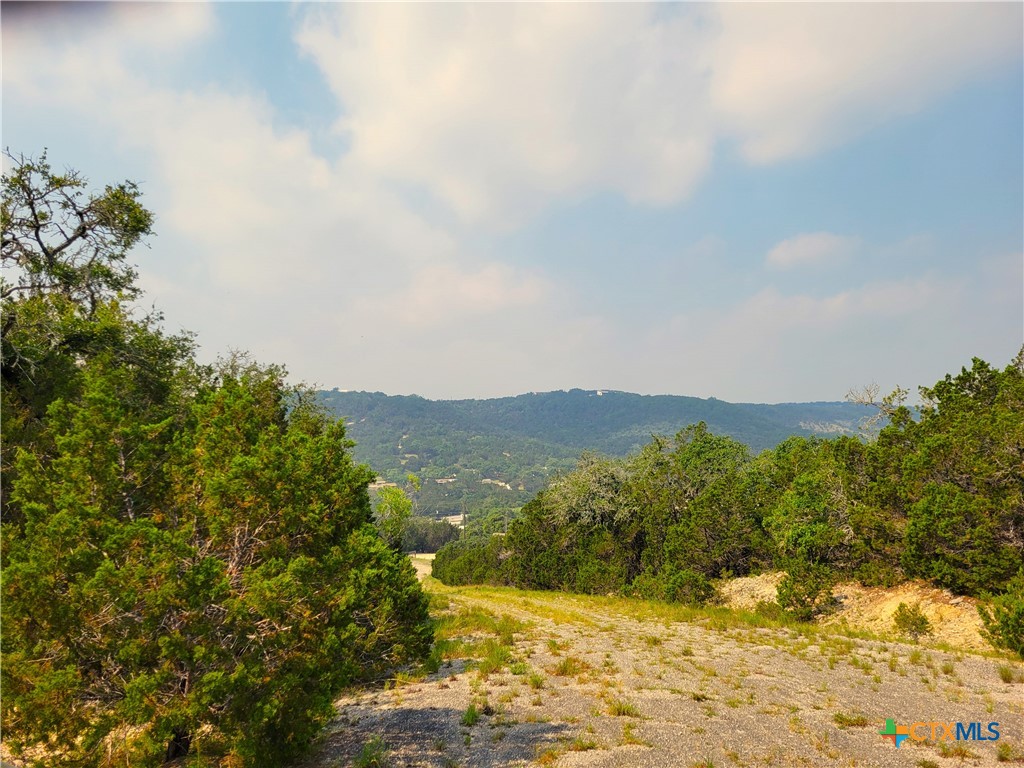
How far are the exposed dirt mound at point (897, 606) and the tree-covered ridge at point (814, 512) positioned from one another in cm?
71

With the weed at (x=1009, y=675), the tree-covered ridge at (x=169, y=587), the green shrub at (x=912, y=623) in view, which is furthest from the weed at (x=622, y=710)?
the green shrub at (x=912, y=623)

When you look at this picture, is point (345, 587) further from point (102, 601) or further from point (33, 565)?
point (33, 565)

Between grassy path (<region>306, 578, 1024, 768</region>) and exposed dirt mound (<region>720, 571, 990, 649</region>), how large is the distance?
2.60 metres

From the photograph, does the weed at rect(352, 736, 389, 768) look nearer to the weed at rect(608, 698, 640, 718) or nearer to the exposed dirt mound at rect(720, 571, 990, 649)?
the weed at rect(608, 698, 640, 718)

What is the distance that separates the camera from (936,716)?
10.7m

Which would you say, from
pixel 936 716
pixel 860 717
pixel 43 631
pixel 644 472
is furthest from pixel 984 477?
pixel 644 472

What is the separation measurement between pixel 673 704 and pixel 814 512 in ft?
73.7

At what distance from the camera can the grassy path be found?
8.98 metres

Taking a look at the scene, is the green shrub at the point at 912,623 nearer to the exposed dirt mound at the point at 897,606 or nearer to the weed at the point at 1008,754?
the exposed dirt mound at the point at 897,606

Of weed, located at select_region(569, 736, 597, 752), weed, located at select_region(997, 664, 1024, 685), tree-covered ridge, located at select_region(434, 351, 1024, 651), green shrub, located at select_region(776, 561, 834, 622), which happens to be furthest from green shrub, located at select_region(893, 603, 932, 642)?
weed, located at select_region(569, 736, 597, 752)

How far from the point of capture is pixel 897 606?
73.3ft

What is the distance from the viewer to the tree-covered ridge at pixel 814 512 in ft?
66.8

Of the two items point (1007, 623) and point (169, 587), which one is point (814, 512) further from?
point (169, 587)

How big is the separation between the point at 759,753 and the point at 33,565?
1132 centimetres
